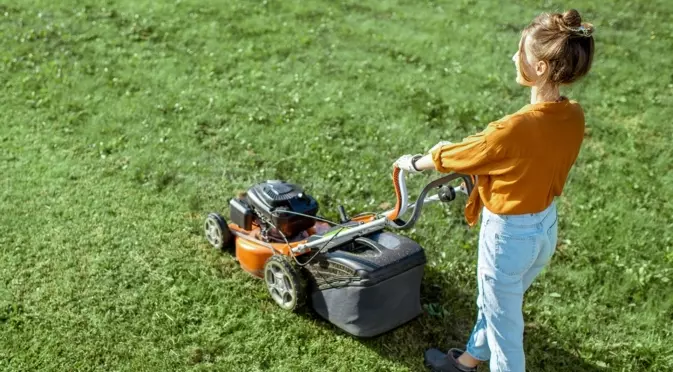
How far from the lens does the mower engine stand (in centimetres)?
427

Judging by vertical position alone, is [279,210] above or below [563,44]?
below

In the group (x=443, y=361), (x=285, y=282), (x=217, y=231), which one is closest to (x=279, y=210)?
(x=285, y=282)

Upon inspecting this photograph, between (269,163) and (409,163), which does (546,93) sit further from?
(269,163)

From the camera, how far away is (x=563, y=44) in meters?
2.82

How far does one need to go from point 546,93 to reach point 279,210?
1798 millimetres

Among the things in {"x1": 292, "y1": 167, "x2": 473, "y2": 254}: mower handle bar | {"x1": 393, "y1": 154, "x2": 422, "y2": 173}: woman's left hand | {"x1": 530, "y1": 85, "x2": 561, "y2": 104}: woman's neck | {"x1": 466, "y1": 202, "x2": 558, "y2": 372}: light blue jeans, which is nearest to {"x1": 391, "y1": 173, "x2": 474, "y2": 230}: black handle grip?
{"x1": 292, "y1": 167, "x2": 473, "y2": 254}: mower handle bar

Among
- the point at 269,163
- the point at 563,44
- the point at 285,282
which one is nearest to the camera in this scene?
the point at 563,44

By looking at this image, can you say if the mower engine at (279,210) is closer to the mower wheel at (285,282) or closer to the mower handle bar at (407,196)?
the mower wheel at (285,282)

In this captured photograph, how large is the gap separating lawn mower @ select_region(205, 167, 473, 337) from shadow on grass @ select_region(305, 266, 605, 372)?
169 mm

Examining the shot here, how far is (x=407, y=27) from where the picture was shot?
342 inches

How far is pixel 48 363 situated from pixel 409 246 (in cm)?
200

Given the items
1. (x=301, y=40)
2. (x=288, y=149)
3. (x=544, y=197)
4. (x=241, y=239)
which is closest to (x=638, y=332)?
(x=544, y=197)

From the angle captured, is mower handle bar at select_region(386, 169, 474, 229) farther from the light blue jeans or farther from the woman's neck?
the woman's neck

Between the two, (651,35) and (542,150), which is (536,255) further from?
(651,35)
